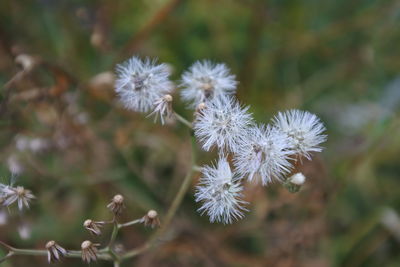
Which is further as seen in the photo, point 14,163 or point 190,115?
point 190,115

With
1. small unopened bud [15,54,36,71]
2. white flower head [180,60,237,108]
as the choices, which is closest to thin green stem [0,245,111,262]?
white flower head [180,60,237,108]

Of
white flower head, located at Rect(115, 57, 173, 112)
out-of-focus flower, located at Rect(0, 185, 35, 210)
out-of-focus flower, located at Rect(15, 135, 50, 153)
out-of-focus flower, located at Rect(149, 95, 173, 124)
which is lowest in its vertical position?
out-of-focus flower, located at Rect(0, 185, 35, 210)

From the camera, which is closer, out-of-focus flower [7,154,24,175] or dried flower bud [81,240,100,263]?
dried flower bud [81,240,100,263]

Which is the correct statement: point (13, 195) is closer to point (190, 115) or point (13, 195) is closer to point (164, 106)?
point (164, 106)

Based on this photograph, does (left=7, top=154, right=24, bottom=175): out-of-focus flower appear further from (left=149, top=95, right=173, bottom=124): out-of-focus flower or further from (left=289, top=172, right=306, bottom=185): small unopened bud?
(left=289, top=172, right=306, bottom=185): small unopened bud

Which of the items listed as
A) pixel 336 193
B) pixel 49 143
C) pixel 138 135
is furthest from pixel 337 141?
pixel 49 143

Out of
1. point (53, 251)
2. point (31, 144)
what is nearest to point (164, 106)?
point (53, 251)
